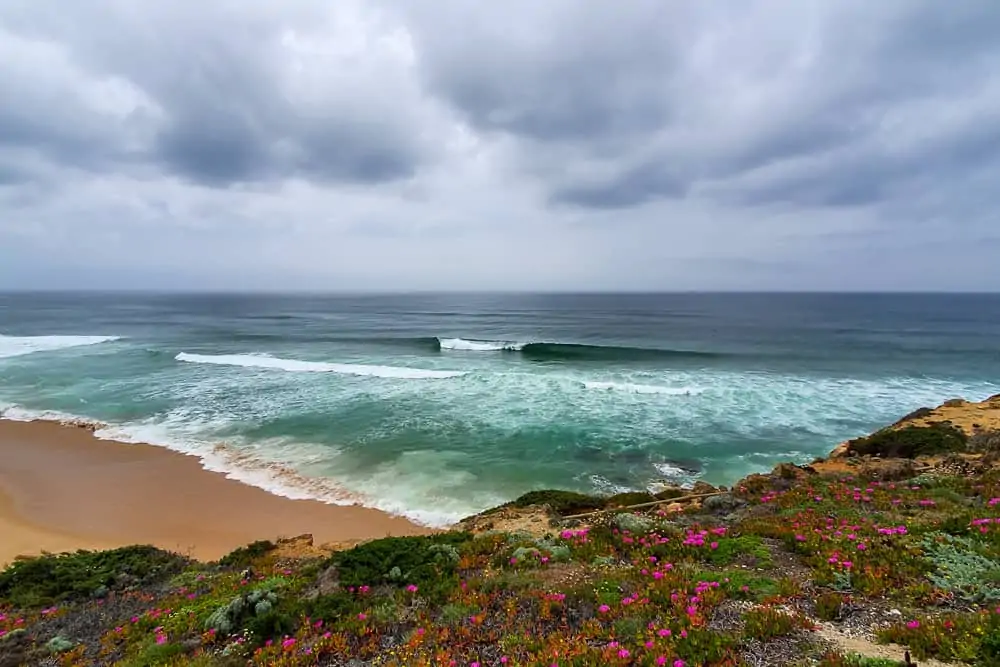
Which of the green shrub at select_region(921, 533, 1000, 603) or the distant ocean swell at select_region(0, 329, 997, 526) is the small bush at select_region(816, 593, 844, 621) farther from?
the distant ocean swell at select_region(0, 329, 997, 526)

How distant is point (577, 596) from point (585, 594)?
0.31 ft

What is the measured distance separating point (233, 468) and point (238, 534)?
4.44 m

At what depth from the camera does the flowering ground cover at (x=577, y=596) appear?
399 centimetres

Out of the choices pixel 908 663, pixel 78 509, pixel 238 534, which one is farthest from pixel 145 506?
pixel 908 663

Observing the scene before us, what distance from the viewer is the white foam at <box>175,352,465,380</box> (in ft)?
96.3

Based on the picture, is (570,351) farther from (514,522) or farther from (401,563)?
(401,563)

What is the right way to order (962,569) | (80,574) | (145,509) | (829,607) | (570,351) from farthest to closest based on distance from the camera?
(570,351) → (145,509) → (80,574) → (962,569) → (829,607)

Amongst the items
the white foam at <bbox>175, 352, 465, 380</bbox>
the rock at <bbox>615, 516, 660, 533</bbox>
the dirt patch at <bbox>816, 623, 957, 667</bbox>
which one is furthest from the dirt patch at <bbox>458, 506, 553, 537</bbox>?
the white foam at <bbox>175, 352, 465, 380</bbox>

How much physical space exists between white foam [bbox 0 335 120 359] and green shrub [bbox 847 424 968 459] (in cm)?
5558

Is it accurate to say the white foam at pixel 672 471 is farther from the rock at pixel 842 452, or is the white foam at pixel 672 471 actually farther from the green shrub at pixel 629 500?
the green shrub at pixel 629 500

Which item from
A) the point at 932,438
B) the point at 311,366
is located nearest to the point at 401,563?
the point at 932,438

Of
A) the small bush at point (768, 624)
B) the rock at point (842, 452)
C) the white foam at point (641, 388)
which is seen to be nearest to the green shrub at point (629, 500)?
the small bush at point (768, 624)

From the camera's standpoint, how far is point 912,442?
1256 centimetres

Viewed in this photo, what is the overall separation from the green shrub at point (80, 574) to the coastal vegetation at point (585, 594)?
36 mm
